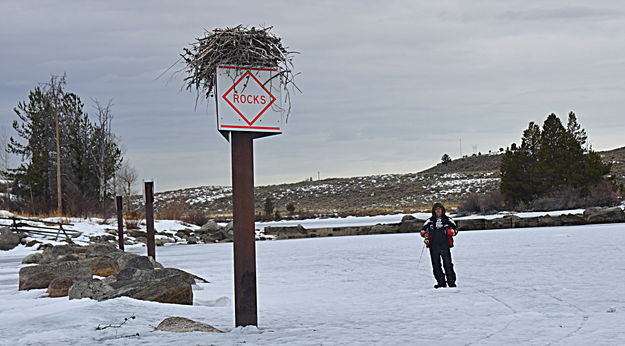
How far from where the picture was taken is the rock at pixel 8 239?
79.8 ft

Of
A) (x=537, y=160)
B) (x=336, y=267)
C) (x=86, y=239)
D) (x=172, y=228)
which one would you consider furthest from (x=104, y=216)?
(x=537, y=160)

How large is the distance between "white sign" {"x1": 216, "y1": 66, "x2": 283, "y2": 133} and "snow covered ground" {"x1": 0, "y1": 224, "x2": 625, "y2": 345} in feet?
7.19

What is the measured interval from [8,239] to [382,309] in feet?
63.5

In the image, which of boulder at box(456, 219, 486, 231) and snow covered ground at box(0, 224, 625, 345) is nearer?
snow covered ground at box(0, 224, 625, 345)

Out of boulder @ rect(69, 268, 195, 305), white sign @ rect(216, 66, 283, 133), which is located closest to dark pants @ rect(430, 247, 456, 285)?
boulder @ rect(69, 268, 195, 305)

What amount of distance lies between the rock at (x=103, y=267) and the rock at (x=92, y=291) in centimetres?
396

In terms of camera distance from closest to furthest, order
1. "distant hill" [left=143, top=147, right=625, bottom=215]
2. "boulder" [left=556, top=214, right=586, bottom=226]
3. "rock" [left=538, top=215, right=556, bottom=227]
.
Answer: "boulder" [left=556, top=214, right=586, bottom=226] → "rock" [left=538, top=215, right=556, bottom=227] → "distant hill" [left=143, top=147, right=625, bottom=215]

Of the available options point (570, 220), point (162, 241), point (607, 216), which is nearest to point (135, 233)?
point (162, 241)

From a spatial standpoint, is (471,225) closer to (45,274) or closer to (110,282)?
(45,274)

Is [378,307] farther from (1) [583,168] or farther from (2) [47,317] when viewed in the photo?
(1) [583,168]

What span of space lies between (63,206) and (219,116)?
40069 mm

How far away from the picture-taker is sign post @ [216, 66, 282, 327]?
7.26 meters

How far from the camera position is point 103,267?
13445 mm

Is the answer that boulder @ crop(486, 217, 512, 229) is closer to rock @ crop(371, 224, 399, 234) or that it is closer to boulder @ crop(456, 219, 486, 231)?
boulder @ crop(456, 219, 486, 231)
